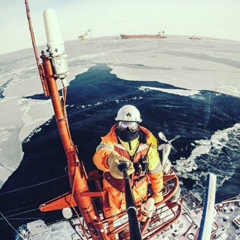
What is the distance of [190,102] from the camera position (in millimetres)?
13203

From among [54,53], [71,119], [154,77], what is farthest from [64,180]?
[154,77]

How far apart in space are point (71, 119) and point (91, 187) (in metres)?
4.57

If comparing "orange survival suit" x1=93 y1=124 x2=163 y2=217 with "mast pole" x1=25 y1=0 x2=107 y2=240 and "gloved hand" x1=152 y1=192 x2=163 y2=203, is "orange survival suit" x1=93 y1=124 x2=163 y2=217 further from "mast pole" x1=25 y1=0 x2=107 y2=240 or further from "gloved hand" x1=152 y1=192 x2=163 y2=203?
"mast pole" x1=25 y1=0 x2=107 y2=240

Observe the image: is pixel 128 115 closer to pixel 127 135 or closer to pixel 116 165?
pixel 127 135

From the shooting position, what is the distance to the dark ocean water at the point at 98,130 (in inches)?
288

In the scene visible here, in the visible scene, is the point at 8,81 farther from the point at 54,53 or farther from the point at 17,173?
the point at 54,53

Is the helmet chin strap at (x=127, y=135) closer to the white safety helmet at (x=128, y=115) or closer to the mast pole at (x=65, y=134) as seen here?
the white safety helmet at (x=128, y=115)

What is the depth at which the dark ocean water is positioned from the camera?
7.32 metres

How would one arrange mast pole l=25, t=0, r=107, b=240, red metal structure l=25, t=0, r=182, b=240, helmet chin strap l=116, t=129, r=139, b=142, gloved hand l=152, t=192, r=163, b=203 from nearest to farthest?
mast pole l=25, t=0, r=107, b=240 < red metal structure l=25, t=0, r=182, b=240 < helmet chin strap l=116, t=129, r=139, b=142 < gloved hand l=152, t=192, r=163, b=203

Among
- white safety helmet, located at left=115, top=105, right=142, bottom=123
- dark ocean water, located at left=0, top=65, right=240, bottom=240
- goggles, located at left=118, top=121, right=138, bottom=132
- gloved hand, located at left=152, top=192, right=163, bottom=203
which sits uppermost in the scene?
white safety helmet, located at left=115, top=105, right=142, bottom=123

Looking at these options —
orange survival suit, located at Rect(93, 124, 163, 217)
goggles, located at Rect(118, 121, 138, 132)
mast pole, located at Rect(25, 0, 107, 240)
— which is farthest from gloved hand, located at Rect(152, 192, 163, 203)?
goggles, located at Rect(118, 121, 138, 132)

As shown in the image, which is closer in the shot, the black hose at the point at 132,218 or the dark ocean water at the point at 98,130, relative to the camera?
the black hose at the point at 132,218

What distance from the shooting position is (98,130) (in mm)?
10594

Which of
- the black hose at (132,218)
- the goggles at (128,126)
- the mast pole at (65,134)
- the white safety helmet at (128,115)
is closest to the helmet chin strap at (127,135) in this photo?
the goggles at (128,126)
